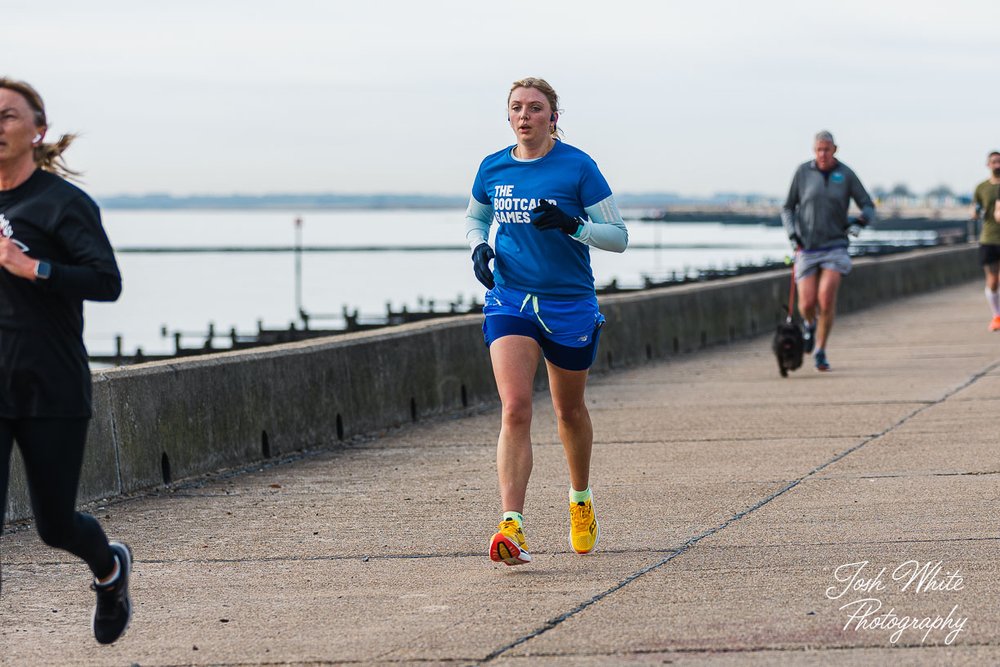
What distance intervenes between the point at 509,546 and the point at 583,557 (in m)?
0.52

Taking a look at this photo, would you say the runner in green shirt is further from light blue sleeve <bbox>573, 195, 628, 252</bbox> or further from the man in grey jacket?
light blue sleeve <bbox>573, 195, 628, 252</bbox>

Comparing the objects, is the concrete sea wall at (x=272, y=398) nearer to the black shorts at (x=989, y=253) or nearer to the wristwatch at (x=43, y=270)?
the wristwatch at (x=43, y=270)

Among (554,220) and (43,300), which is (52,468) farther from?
(554,220)

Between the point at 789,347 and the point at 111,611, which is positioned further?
the point at 789,347

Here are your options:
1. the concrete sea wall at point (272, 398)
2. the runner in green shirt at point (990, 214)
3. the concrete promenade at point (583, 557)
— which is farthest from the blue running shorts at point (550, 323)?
the runner in green shirt at point (990, 214)

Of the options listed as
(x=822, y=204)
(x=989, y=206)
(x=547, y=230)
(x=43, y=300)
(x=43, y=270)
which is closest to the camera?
(x=43, y=270)

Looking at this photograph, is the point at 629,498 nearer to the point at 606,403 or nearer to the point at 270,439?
the point at 270,439

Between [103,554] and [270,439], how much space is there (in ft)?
17.2

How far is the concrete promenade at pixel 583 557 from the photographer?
5871 mm

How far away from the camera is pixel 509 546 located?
7023mm

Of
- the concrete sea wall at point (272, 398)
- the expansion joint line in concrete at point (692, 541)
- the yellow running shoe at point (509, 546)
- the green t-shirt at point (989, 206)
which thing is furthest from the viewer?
the green t-shirt at point (989, 206)

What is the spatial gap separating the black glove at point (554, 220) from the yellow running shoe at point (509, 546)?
46.0 inches

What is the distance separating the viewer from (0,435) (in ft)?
17.8

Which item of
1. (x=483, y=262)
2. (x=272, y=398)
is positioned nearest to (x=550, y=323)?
(x=483, y=262)
